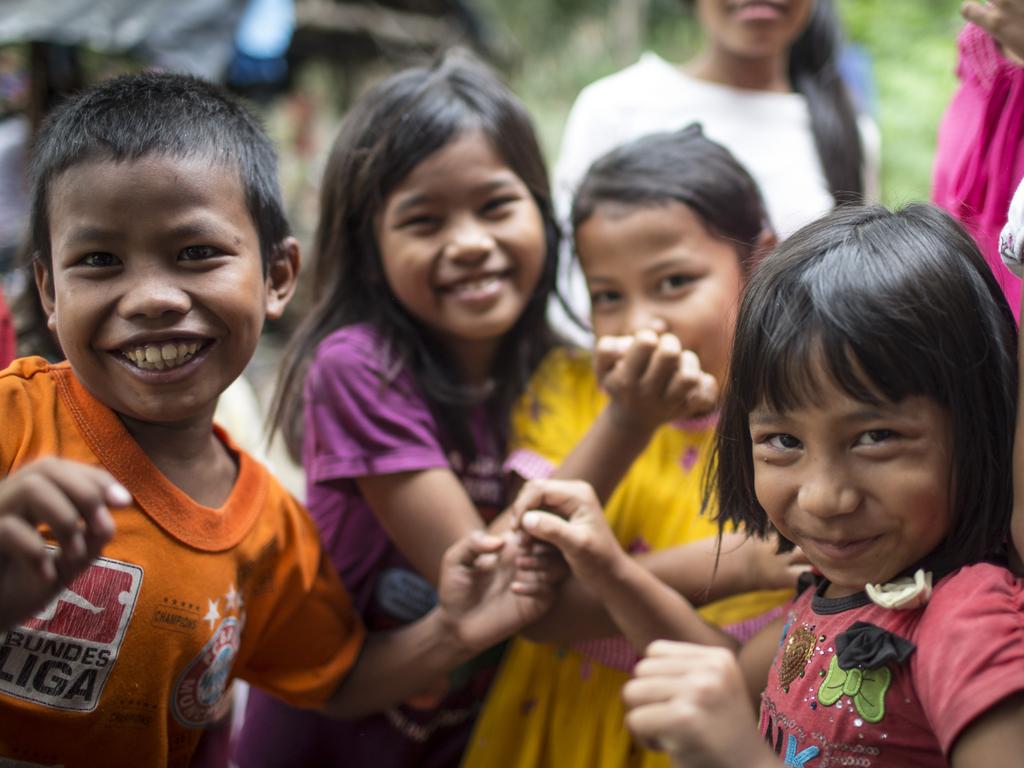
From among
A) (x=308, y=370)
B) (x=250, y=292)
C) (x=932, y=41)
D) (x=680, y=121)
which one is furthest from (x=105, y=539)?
(x=932, y=41)

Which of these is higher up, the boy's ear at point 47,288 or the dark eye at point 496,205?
the dark eye at point 496,205

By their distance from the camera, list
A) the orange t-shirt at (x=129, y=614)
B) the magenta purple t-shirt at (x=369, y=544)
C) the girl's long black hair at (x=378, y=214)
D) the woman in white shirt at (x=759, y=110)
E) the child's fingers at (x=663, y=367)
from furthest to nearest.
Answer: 1. the woman in white shirt at (x=759, y=110)
2. the girl's long black hair at (x=378, y=214)
3. the magenta purple t-shirt at (x=369, y=544)
4. the child's fingers at (x=663, y=367)
5. the orange t-shirt at (x=129, y=614)

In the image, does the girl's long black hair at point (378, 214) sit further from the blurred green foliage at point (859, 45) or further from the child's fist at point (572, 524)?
the blurred green foliage at point (859, 45)

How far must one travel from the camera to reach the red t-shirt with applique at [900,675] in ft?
3.81

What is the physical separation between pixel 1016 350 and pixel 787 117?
1.76 meters

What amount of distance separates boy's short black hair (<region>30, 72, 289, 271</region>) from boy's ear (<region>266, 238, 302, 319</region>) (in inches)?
1.3

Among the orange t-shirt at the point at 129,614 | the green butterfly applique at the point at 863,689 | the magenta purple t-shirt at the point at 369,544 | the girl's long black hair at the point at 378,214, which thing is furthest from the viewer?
the girl's long black hair at the point at 378,214

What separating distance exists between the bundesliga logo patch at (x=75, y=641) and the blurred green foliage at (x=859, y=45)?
131 centimetres

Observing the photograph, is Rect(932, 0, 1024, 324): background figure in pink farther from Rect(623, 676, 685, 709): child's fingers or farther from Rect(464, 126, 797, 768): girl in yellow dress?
Rect(623, 676, 685, 709): child's fingers

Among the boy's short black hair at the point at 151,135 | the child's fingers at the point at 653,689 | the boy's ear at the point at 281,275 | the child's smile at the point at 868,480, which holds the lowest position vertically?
the child's fingers at the point at 653,689

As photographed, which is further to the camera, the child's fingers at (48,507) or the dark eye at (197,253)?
the dark eye at (197,253)

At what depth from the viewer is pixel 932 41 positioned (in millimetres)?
9133

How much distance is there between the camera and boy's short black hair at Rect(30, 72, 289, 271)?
62.6 inches

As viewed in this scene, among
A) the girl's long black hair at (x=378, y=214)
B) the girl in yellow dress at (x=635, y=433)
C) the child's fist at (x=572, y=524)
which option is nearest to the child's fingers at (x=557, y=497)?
the child's fist at (x=572, y=524)
